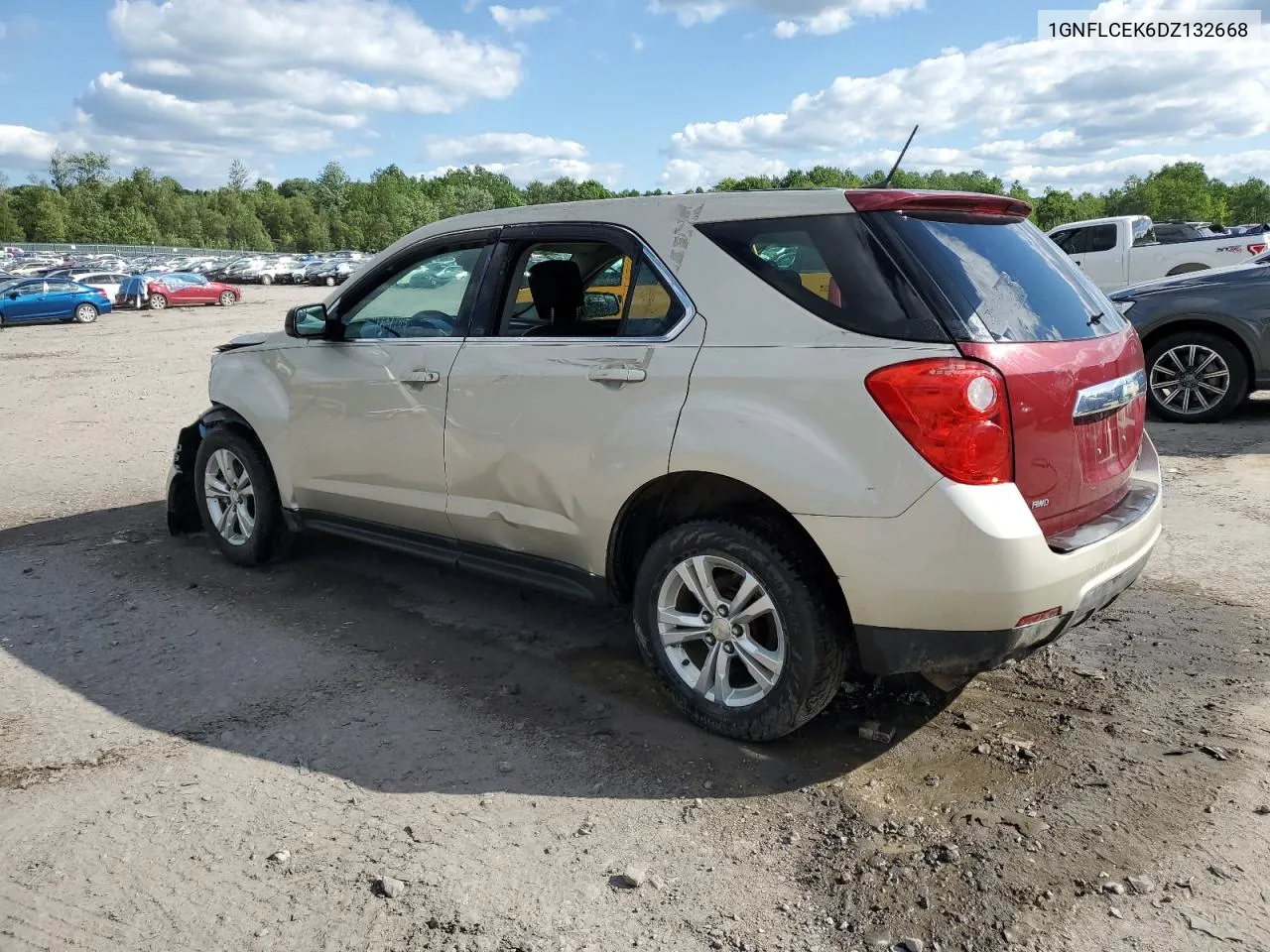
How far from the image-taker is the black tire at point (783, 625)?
10.7 ft

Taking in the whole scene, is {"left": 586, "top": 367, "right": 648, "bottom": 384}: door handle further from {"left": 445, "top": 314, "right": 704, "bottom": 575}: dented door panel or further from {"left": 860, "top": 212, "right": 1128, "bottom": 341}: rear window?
{"left": 860, "top": 212, "right": 1128, "bottom": 341}: rear window

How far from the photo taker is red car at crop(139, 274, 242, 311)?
37562 mm

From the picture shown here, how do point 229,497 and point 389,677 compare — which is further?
point 229,497

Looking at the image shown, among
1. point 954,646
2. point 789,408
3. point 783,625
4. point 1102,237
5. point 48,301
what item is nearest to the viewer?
point 954,646

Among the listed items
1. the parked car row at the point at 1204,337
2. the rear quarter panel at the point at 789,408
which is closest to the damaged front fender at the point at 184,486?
the rear quarter panel at the point at 789,408

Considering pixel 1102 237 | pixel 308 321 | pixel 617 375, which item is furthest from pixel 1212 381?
pixel 1102 237

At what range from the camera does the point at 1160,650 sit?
168 inches

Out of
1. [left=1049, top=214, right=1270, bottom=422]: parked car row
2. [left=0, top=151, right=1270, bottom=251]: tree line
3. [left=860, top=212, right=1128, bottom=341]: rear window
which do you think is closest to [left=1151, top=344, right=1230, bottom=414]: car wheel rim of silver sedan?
[left=1049, top=214, right=1270, bottom=422]: parked car row

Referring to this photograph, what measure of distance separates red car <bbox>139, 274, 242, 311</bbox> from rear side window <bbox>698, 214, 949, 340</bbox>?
38.9 meters

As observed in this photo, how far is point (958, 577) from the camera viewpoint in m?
2.97

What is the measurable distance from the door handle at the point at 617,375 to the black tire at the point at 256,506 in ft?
8.19

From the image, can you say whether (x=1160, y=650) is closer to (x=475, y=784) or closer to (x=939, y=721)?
(x=939, y=721)

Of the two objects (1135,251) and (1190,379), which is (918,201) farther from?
(1135,251)

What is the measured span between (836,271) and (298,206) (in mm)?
132450
